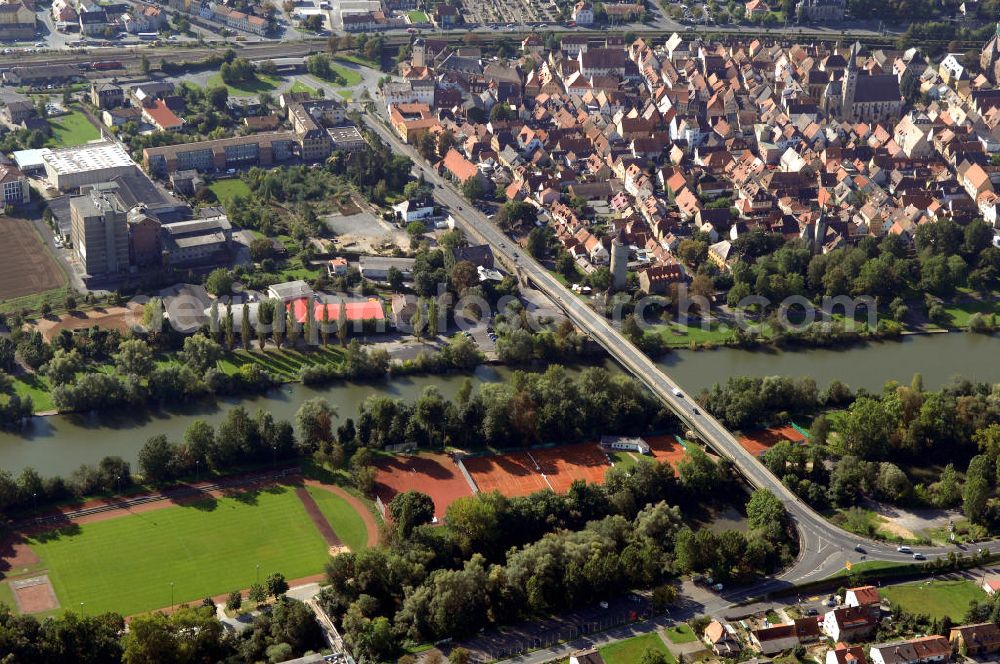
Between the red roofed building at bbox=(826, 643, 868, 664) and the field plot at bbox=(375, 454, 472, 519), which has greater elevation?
the field plot at bbox=(375, 454, 472, 519)

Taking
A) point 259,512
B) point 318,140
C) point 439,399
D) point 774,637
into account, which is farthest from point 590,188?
point 774,637

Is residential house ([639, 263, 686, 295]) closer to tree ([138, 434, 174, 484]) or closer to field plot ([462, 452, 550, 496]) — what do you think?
field plot ([462, 452, 550, 496])

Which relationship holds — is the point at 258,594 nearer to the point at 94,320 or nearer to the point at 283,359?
the point at 283,359

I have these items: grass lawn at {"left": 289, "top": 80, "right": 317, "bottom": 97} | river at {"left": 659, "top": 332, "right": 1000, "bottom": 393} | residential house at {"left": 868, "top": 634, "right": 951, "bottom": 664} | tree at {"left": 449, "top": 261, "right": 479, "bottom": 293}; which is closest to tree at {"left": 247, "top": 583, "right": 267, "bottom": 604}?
residential house at {"left": 868, "top": 634, "right": 951, "bottom": 664}

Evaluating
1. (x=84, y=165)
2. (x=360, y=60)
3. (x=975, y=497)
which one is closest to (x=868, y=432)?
(x=975, y=497)

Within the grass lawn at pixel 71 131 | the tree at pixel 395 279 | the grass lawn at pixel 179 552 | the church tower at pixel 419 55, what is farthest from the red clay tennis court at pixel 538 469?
the church tower at pixel 419 55

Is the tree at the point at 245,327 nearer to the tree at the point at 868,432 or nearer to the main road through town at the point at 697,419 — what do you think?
the main road through town at the point at 697,419
